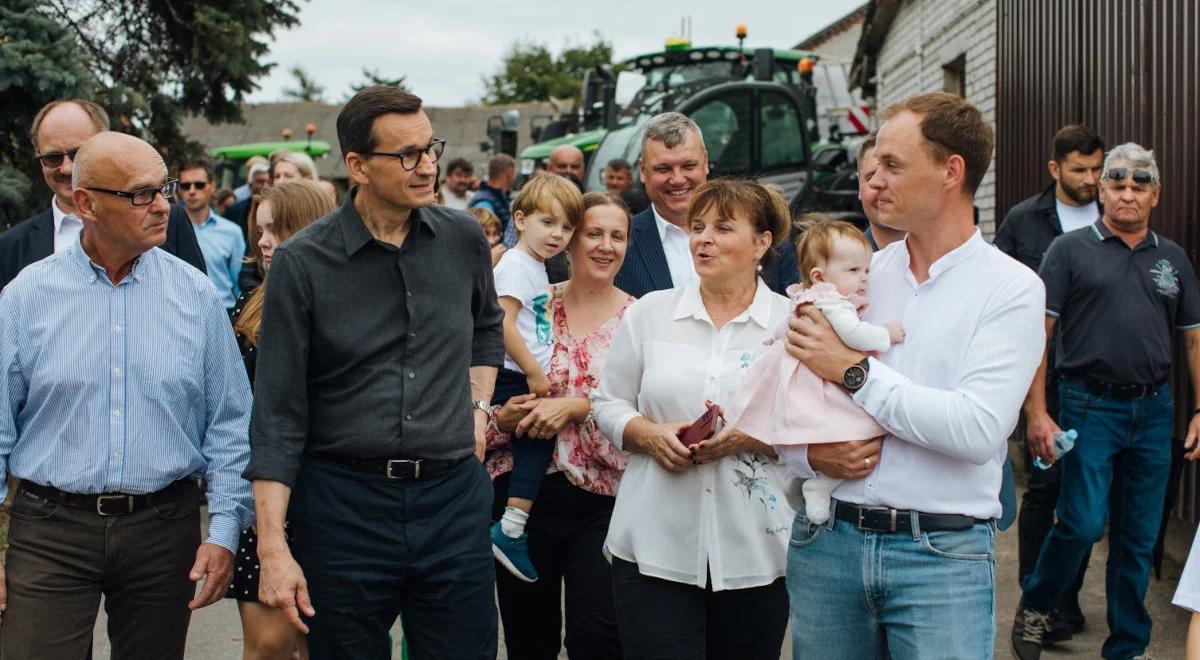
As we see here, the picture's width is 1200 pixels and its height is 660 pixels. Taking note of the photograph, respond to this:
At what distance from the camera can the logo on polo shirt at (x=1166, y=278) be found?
5645 millimetres

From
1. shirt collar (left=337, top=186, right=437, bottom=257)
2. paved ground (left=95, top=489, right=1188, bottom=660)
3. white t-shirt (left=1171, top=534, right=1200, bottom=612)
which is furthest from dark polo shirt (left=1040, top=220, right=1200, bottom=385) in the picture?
shirt collar (left=337, top=186, right=437, bottom=257)

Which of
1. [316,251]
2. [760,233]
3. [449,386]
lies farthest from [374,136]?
[760,233]

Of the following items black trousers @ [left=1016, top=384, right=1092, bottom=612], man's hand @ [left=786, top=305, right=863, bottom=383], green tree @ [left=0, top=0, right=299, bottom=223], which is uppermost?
green tree @ [left=0, top=0, right=299, bottom=223]

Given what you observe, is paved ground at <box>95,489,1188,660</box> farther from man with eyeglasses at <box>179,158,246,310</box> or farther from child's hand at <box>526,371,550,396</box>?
man with eyeglasses at <box>179,158,246,310</box>

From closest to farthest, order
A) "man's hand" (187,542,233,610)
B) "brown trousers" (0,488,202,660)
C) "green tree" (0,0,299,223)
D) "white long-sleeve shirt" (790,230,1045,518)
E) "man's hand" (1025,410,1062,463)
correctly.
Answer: "white long-sleeve shirt" (790,230,1045,518) → "brown trousers" (0,488,202,660) → "man's hand" (187,542,233,610) → "man's hand" (1025,410,1062,463) → "green tree" (0,0,299,223)

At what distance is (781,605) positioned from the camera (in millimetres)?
3881

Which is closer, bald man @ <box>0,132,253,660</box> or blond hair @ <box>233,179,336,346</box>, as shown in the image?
bald man @ <box>0,132,253,660</box>

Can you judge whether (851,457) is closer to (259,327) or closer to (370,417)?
(370,417)

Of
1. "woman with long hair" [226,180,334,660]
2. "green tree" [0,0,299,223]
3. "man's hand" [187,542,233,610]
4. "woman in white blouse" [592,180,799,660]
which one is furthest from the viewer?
"green tree" [0,0,299,223]

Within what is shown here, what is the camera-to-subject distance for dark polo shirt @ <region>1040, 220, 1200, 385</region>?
558 centimetres

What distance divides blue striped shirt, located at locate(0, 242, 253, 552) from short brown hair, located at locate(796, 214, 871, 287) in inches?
69.6

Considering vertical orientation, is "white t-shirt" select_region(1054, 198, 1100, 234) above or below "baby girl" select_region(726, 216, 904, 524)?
above

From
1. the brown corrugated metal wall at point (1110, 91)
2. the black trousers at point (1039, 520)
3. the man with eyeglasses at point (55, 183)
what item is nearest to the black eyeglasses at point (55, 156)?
the man with eyeglasses at point (55, 183)

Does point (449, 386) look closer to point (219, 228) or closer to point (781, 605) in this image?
point (781, 605)
